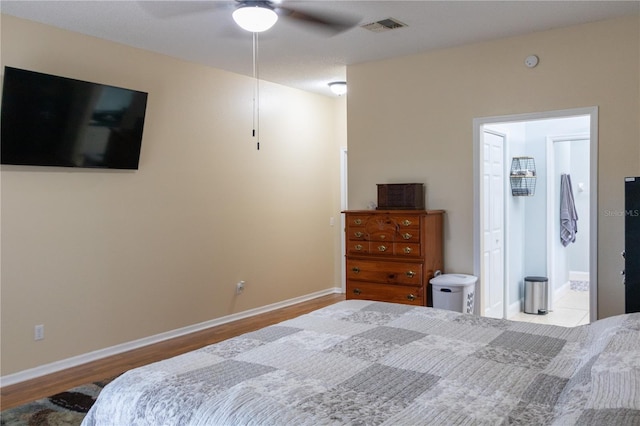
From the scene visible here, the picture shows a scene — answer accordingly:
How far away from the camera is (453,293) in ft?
14.0

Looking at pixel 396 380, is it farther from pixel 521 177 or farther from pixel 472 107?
pixel 521 177

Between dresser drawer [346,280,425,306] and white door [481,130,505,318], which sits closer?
dresser drawer [346,280,425,306]

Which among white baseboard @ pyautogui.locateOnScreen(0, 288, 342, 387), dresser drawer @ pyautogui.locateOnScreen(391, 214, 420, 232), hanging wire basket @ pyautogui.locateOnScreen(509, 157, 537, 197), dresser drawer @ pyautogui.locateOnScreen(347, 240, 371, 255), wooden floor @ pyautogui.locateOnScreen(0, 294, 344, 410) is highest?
hanging wire basket @ pyautogui.locateOnScreen(509, 157, 537, 197)

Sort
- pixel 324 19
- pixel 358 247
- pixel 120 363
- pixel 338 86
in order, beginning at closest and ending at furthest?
pixel 324 19, pixel 120 363, pixel 358 247, pixel 338 86

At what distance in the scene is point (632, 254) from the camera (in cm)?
344

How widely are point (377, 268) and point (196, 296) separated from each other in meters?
1.89

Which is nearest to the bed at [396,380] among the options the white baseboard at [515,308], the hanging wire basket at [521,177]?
the white baseboard at [515,308]

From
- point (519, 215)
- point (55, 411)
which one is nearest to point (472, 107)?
point (519, 215)

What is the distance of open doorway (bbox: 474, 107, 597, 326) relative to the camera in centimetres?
461

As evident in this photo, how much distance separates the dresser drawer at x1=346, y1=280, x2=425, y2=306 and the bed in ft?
6.29

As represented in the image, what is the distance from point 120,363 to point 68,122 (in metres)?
1.97

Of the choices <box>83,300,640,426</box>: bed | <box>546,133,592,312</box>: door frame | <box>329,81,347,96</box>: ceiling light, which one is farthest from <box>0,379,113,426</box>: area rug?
<box>546,133,592,312</box>: door frame

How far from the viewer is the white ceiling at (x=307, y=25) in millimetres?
3553

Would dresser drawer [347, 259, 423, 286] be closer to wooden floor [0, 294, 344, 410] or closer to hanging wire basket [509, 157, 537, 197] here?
wooden floor [0, 294, 344, 410]
